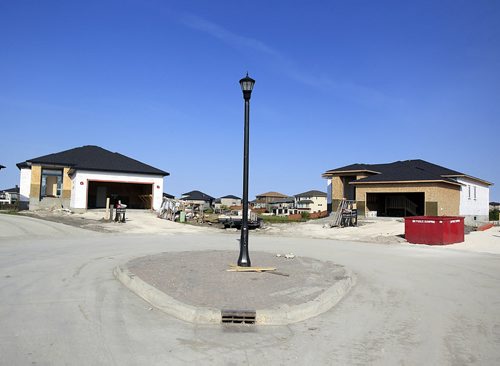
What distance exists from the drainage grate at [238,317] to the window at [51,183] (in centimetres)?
4118

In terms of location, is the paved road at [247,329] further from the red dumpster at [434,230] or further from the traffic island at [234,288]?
the red dumpster at [434,230]

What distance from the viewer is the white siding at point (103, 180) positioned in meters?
38.7

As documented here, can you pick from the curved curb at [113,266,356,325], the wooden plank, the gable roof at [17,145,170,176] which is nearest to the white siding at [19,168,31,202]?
the gable roof at [17,145,170,176]

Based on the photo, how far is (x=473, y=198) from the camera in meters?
43.7

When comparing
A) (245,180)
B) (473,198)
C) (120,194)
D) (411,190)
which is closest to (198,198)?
(120,194)

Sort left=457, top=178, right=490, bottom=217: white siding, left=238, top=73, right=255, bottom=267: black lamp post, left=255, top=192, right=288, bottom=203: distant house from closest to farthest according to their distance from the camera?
left=238, top=73, right=255, bottom=267: black lamp post < left=457, top=178, right=490, bottom=217: white siding < left=255, top=192, right=288, bottom=203: distant house

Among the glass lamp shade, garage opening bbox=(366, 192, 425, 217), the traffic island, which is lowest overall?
the traffic island

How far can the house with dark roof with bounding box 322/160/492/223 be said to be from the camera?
1420 inches

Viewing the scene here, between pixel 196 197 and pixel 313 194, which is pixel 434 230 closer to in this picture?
pixel 196 197

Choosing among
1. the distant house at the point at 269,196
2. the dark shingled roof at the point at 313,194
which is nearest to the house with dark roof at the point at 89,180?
the dark shingled roof at the point at 313,194

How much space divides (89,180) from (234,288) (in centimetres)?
3440

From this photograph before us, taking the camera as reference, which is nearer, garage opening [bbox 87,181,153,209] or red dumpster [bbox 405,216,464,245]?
red dumpster [bbox 405,216,464,245]

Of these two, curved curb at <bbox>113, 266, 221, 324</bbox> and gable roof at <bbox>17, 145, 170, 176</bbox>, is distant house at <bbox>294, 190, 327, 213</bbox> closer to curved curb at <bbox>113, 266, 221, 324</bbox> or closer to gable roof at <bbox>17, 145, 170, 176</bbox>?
gable roof at <bbox>17, 145, 170, 176</bbox>

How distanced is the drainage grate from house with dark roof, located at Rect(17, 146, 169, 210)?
35060 mm
